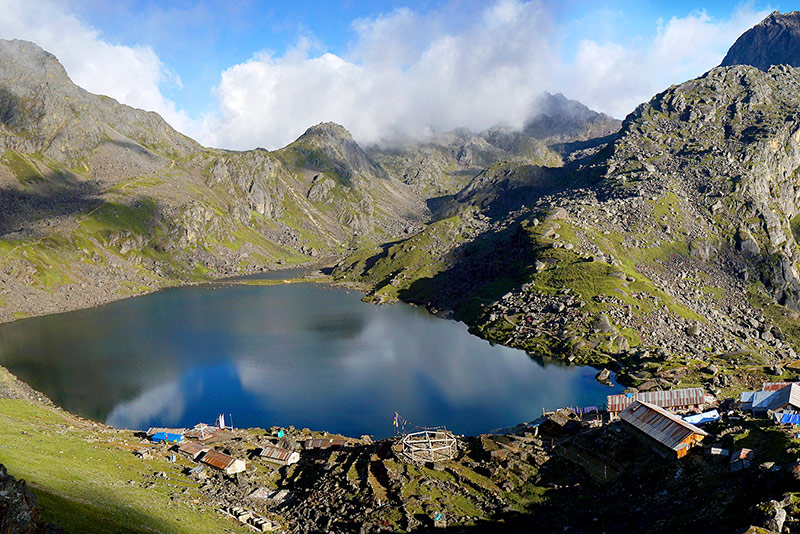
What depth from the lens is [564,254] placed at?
177 m

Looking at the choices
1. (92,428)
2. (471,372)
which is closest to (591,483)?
(471,372)

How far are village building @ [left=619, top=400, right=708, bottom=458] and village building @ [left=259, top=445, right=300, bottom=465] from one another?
43976 mm

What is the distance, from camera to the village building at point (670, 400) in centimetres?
7619

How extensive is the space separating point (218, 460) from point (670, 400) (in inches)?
2627

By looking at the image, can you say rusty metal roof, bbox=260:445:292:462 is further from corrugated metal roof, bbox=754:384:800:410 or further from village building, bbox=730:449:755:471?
corrugated metal roof, bbox=754:384:800:410

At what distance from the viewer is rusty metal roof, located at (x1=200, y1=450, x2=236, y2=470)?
63719mm

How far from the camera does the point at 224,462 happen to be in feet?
211

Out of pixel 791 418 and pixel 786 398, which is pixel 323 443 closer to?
pixel 791 418

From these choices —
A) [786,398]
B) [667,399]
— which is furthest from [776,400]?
[667,399]

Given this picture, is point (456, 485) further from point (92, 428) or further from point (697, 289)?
point (697, 289)

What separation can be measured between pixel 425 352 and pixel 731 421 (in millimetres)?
86352

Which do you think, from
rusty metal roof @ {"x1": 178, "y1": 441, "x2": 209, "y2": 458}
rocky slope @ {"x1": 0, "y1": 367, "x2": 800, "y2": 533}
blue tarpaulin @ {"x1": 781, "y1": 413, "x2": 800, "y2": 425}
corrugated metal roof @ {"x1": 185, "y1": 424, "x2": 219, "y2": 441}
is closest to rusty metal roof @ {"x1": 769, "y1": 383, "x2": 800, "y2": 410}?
blue tarpaulin @ {"x1": 781, "y1": 413, "x2": 800, "y2": 425}

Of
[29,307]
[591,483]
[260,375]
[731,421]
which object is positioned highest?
Result: [29,307]

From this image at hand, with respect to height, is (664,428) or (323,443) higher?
(323,443)
